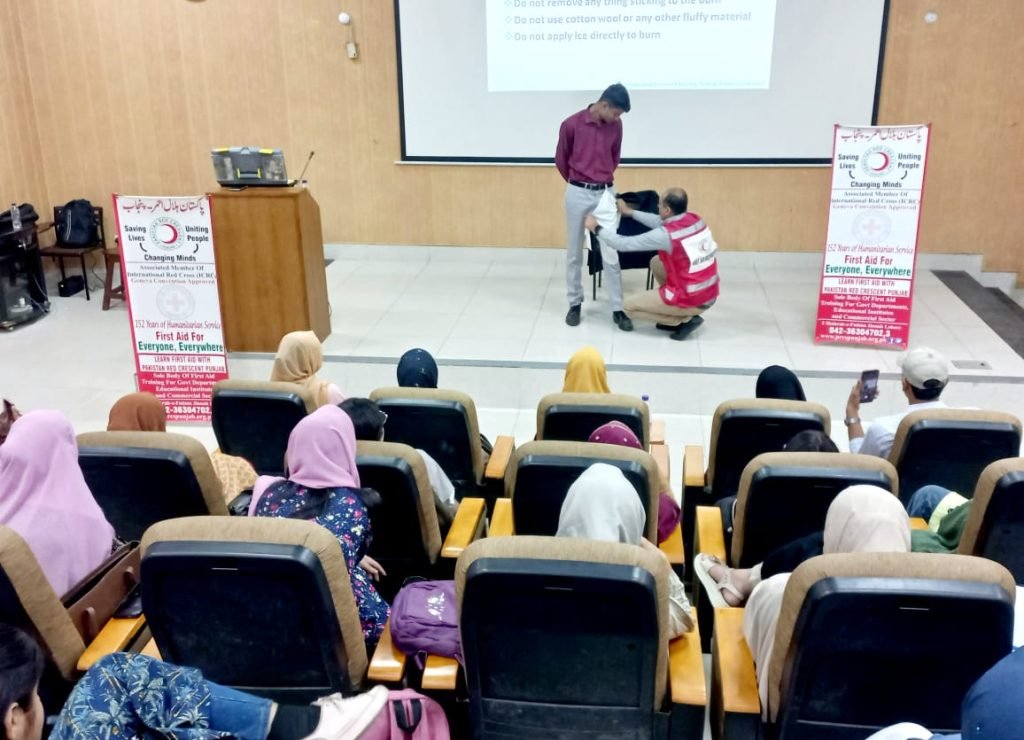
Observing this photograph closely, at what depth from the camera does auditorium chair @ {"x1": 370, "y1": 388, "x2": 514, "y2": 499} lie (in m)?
3.19

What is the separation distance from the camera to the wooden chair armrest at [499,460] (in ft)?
11.0

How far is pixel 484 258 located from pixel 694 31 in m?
2.45

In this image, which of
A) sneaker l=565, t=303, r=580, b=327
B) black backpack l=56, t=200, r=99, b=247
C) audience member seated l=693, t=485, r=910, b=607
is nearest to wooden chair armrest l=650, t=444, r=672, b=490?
audience member seated l=693, t=485, r=910, b=607

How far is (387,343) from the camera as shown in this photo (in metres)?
5.68

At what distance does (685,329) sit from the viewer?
569cm

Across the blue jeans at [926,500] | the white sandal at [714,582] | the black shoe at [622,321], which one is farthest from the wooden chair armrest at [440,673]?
the black shoe at [622,321]

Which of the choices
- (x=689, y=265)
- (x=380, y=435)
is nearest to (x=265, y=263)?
(x=689, y=265)

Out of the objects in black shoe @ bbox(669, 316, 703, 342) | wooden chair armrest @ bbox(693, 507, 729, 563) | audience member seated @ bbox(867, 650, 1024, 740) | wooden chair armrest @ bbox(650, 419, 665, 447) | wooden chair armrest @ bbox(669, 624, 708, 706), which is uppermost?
audience member seated @ bbox(867, 650, 1024, 740)

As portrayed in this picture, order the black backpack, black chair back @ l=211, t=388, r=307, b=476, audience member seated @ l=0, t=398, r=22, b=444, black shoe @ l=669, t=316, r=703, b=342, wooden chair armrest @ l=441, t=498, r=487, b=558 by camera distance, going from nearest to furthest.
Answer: wooden chair armrest @ l=441, t=498, r=487, b=558 < audience member seated @ l=0, t=398, r=22, b=444 < black chair back @ l=211, t=388, r=307, b=476 < black shoe @ l=669, t=316, r=703, b=342 < the black backpack

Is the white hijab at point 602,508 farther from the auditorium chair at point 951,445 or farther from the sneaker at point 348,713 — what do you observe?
the auditorium chair at point 951,445

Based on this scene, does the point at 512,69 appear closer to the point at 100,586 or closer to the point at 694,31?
the point at 694,31

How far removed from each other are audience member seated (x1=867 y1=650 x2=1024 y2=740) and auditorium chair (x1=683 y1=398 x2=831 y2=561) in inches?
74.7

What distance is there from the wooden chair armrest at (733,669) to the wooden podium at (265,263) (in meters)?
3.78

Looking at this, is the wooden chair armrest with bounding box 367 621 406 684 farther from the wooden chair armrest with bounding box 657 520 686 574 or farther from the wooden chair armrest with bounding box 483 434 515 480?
the wooden chair armrest with bounding box 483 434 515 480
